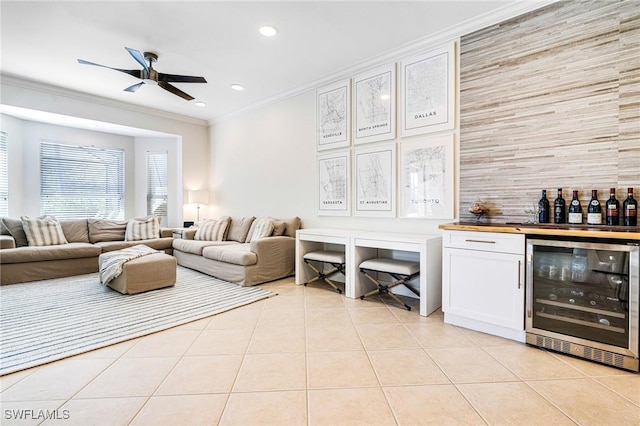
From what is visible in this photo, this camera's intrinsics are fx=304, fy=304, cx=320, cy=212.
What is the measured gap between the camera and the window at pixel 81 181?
5367 millimetres

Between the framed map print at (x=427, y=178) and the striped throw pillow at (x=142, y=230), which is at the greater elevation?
the framed map print at (x=427, y=178)

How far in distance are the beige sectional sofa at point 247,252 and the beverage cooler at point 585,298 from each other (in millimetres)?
2902

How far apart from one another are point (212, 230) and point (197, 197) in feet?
4.07

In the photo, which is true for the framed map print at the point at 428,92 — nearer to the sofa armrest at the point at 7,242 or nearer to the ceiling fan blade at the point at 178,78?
the ceiling fan blade at the point at 178,78

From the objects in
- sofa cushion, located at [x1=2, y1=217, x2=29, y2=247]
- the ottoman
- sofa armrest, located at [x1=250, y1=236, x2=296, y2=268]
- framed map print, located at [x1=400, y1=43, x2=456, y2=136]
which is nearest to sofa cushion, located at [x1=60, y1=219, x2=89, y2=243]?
sofa cushion, located at [x1=2, y1=217, x2=29, y2=247]

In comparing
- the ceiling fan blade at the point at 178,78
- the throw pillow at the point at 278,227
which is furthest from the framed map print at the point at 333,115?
the ceiling fan blade at the point at 178,78

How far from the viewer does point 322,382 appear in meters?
1.80

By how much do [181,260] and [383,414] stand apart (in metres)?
4.46

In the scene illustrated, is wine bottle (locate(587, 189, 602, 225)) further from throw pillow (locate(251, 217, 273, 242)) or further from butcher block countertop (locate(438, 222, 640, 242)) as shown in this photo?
throw pillow (locate(251, 217, 273, 242))

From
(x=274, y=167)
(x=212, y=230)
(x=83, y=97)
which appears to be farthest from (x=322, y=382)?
(x=83, y=97)

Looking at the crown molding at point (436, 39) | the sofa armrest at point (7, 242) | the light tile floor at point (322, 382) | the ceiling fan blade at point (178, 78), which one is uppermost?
the crown molding at point (436, 39)

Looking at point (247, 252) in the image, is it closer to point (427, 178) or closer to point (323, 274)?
point (323, 274)

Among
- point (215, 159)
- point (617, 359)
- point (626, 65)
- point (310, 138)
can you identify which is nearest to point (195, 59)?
A: point (310, 138)

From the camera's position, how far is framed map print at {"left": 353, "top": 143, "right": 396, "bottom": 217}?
11.8 feet
